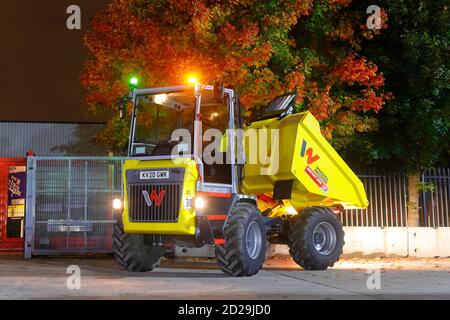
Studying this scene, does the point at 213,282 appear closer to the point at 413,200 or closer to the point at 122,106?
the point at 122,106

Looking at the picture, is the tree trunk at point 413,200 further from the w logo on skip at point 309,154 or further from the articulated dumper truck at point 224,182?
the w logo on skip at point 309,154

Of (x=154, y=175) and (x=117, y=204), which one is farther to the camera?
(x=117, y=204)

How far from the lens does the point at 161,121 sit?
1226cm

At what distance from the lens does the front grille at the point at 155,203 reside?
37.8ft

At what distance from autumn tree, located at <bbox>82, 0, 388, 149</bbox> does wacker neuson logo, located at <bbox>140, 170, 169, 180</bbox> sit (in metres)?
4.28

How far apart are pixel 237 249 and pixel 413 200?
963 centimetres

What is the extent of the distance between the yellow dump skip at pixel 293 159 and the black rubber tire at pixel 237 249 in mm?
1469

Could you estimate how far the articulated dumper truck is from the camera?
456 inches

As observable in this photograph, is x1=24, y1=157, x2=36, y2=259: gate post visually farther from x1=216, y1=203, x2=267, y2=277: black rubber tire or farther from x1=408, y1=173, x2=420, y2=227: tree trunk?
x1=408, y1=173, x2=420, y2=227: tree trunk

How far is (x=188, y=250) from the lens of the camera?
16.2 m

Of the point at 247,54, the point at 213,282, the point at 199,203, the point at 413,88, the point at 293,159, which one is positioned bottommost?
the point at 213,282

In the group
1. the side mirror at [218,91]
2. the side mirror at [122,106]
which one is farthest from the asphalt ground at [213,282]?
the side mirror at [218,91]

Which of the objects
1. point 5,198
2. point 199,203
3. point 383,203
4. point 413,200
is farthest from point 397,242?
point 5,198
